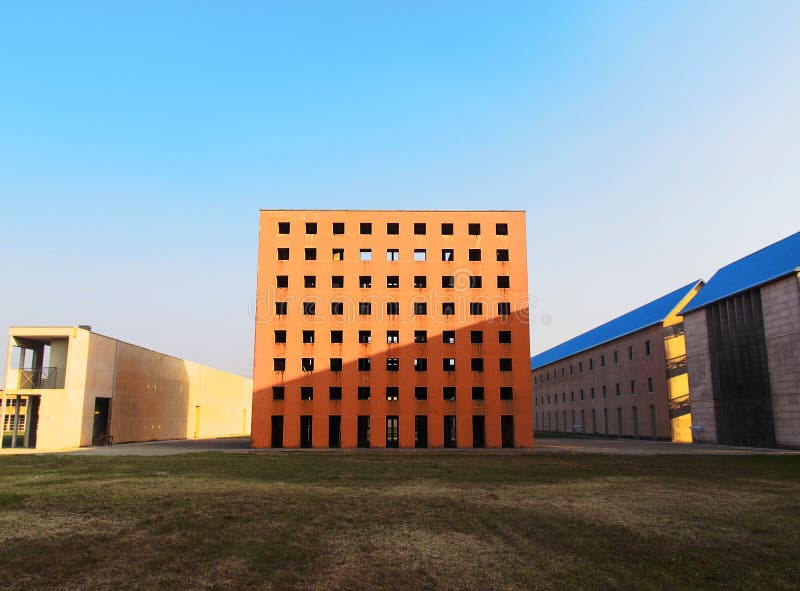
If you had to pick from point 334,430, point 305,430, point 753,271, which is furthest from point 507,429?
point 753,271

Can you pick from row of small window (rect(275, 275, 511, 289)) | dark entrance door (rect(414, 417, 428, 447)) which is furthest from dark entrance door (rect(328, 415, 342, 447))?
row of small window (rect(275, 275, 511, 289))

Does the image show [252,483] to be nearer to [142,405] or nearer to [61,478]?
[61,478]

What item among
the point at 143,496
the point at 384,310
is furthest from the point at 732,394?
the point at 143,496

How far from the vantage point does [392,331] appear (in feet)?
177

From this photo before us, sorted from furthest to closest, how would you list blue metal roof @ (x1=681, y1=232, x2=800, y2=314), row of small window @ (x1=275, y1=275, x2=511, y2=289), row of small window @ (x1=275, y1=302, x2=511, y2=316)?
row of small window @ (x1=275, y1=275, x2=511, y2=289) → row of small window @ (x1=275, y1=302, x2=511, y2=316) → blue metal roof @ (x1=681, y1=232, x2=800, y2=314)

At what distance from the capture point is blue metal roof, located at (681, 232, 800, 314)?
46.3 metres

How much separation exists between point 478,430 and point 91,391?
116 feet

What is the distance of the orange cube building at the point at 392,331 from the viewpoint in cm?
5225

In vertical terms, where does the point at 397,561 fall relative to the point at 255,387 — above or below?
below

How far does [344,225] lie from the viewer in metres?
55.7

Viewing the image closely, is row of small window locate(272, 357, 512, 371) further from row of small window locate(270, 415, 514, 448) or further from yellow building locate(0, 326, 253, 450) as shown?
yellow building locate(0, 326, 253, 450)

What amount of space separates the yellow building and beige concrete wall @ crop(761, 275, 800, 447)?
5821cm

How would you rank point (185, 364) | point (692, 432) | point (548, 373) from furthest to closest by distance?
point (548, 373) < point (185, 364) < point (692, 432)

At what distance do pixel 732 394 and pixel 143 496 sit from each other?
51605 mm
